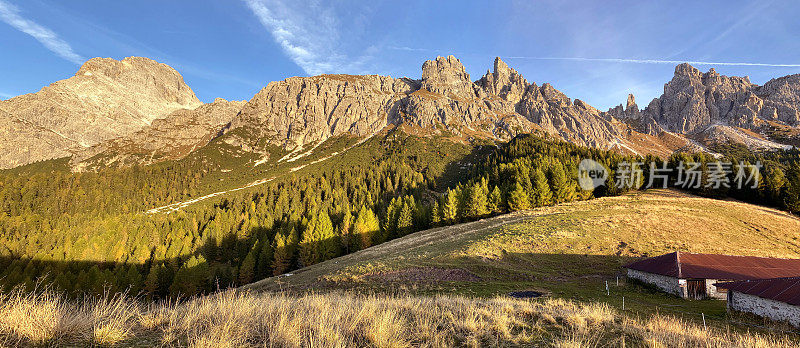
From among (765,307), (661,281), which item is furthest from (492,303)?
(661,281)

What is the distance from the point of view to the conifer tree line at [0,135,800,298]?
52.3m

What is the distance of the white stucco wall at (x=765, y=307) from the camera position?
1410cm

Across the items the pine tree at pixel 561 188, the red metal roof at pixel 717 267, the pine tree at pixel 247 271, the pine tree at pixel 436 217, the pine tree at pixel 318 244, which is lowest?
the pine tree at pixel 247 271

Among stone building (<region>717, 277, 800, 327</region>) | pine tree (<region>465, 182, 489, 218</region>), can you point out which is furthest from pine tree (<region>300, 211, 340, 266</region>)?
stone building (<region>717, 277, 800, 327</region>)

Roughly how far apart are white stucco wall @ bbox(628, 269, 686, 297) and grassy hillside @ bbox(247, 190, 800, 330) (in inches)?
23.1

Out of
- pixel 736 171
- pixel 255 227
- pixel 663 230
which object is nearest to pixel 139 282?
pixel 255 227

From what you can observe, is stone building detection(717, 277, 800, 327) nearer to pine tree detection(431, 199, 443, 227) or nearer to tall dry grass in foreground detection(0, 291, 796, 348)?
tall dry grass in foreground detection(0, 291, 796, 348)

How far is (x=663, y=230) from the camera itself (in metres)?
36.0

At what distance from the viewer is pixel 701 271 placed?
21641 millimetres

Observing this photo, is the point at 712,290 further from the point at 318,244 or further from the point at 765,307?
the point at 318,244

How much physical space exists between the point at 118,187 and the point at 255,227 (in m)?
90.5

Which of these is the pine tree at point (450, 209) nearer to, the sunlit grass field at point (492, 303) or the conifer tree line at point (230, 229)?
the conifer tree line at point (230, 229)

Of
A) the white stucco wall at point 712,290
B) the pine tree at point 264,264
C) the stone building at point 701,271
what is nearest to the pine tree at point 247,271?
the pine tree at point 264,264

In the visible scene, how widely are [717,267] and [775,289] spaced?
8.75m
